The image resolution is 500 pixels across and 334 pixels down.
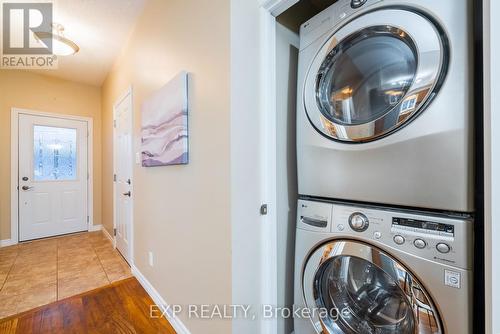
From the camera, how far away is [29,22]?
83.0 inches

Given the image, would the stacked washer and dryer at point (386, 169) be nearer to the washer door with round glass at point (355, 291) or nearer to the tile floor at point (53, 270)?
the washer door with round glass at point (355, 291)

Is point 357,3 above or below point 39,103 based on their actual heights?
below

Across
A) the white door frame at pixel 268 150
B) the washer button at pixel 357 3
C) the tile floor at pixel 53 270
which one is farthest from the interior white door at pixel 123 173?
the washer button at pixel 357 3

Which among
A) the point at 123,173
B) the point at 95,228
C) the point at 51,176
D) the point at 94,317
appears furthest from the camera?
the point at 95,228

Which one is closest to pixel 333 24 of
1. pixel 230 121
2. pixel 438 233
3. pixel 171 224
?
pixel 230 121

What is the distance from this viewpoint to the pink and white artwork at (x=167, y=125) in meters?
1.33

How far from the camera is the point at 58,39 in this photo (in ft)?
7.09

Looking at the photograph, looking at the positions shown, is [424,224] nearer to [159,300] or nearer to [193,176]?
[193,176]

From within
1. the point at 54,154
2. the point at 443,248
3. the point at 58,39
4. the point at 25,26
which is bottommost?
the point at 443,248

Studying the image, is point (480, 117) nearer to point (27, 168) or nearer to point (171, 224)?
point (171, 224)

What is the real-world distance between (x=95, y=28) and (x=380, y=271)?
320 centimetres

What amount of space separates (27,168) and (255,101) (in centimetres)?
398

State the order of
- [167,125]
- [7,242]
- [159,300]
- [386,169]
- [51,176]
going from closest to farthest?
[386,169], [167,125], [159,300], [7,242], [51,176]

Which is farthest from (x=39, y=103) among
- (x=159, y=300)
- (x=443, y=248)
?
(x=443, y=248)
